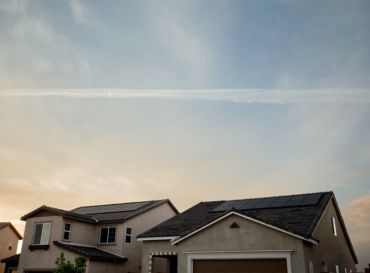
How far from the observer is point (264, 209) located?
2334 cm

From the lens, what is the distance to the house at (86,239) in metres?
26.0

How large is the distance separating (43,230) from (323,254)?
19.7 metres

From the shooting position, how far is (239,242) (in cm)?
1902

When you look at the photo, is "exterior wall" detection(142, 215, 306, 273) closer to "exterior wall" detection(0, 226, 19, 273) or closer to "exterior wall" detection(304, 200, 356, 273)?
"exterior wall" detection(304, 200, 356, 273)

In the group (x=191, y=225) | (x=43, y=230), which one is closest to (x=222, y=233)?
(x=191, y=225)

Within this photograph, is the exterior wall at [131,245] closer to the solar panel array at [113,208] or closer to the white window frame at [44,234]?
the solar panel array at [113,208]

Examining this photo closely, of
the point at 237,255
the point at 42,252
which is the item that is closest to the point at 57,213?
the point at 42,252

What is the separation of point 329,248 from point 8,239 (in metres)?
37.1

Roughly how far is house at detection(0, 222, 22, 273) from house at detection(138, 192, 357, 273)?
27.0 metres

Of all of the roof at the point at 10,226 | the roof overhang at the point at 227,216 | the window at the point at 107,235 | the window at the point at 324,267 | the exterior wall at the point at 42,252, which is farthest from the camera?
the roof at the point at 10,226

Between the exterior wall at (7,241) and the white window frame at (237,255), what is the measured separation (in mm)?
31361

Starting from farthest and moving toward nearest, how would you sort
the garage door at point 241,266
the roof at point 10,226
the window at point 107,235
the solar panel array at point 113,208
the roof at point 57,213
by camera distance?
the roof at point 10,226 → the solar panel array at point 113,208 → the window at point 107,235 → the roof at point 57,213 → the garage door at point 241,266

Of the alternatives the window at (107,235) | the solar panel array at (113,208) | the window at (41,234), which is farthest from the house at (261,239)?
the window at (41,234)

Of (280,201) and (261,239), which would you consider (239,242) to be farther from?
(280,201)
